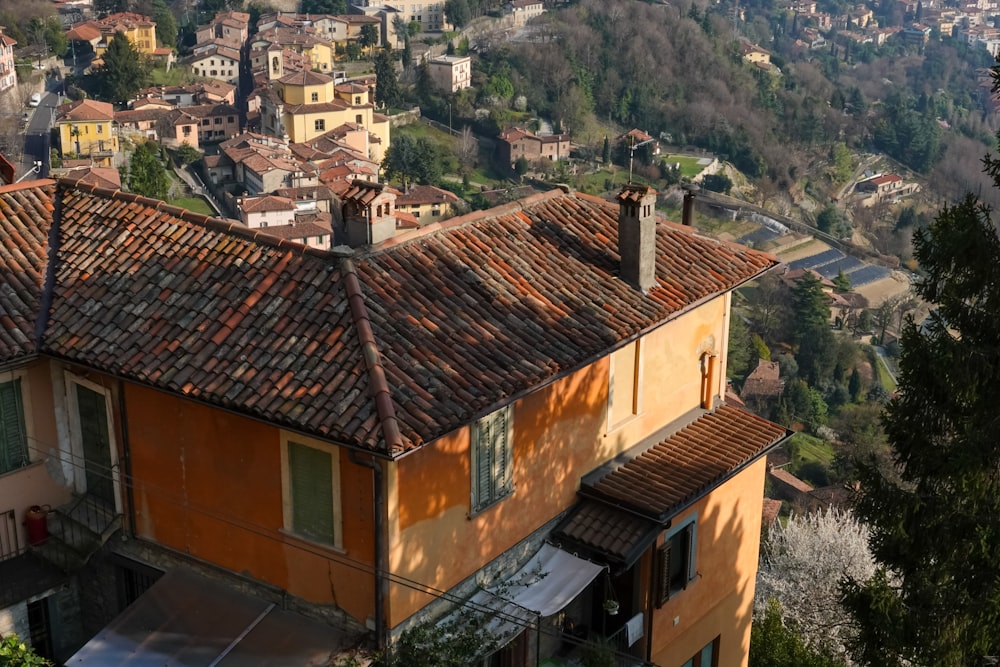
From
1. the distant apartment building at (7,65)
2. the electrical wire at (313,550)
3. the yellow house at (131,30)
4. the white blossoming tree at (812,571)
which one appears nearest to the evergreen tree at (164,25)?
the yellow house at (131,30)

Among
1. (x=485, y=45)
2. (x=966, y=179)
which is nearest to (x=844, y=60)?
(x=966, y=179)

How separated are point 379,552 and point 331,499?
0.65 metres

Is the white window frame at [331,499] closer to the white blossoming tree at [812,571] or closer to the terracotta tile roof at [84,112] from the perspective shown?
the white blossoming tree at [812,571]

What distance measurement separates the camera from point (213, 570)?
10.9 m

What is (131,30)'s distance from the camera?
→ 334 ft

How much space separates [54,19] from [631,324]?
102623 millimetres

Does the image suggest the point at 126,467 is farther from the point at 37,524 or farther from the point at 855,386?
the point at 855,386

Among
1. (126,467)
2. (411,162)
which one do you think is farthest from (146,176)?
(126,467)

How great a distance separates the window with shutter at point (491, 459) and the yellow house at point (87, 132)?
74.5 meters

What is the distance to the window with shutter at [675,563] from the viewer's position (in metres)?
12.2

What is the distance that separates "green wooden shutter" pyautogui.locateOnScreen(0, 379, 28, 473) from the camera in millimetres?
11000

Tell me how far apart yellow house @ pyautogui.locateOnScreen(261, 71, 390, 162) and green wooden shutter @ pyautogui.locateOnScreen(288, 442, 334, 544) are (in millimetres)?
85637

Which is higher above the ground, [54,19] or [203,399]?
[203,399]

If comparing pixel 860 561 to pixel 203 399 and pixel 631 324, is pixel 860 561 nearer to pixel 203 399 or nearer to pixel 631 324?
pixel 631 324
